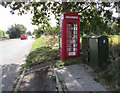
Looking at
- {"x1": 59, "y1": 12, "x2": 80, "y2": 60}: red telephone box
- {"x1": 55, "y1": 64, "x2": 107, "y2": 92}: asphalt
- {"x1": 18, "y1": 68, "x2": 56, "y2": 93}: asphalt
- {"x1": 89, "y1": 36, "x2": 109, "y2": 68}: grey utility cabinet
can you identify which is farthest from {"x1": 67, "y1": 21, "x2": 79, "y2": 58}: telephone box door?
{"x1": 18, "y1": 68, "x2": 56, "y2": 93}: asphalt

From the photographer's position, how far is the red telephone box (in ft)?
28.0

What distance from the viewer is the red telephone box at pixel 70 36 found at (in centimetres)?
854

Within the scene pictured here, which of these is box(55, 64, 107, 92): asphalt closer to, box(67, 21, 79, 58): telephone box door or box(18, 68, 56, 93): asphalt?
box(18, 68, 56, 93): asphalt

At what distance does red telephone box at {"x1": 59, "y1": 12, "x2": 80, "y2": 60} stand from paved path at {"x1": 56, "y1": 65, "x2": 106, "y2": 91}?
129 cm

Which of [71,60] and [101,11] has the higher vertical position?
[101,11]

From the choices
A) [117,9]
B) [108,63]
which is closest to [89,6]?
[117,9]

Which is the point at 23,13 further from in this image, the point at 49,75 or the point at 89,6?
the point at 49,75

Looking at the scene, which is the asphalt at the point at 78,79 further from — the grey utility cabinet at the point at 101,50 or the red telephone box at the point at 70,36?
the red telephone box at the point at 70,36

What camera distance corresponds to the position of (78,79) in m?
5.82

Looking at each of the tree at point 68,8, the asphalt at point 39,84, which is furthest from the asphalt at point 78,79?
the tree at point 68,8

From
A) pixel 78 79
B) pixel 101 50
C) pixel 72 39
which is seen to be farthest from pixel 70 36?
pixel 78 79

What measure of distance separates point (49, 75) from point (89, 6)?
8.05 meters

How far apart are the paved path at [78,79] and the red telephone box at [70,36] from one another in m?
1.29

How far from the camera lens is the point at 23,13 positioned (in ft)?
45.5
